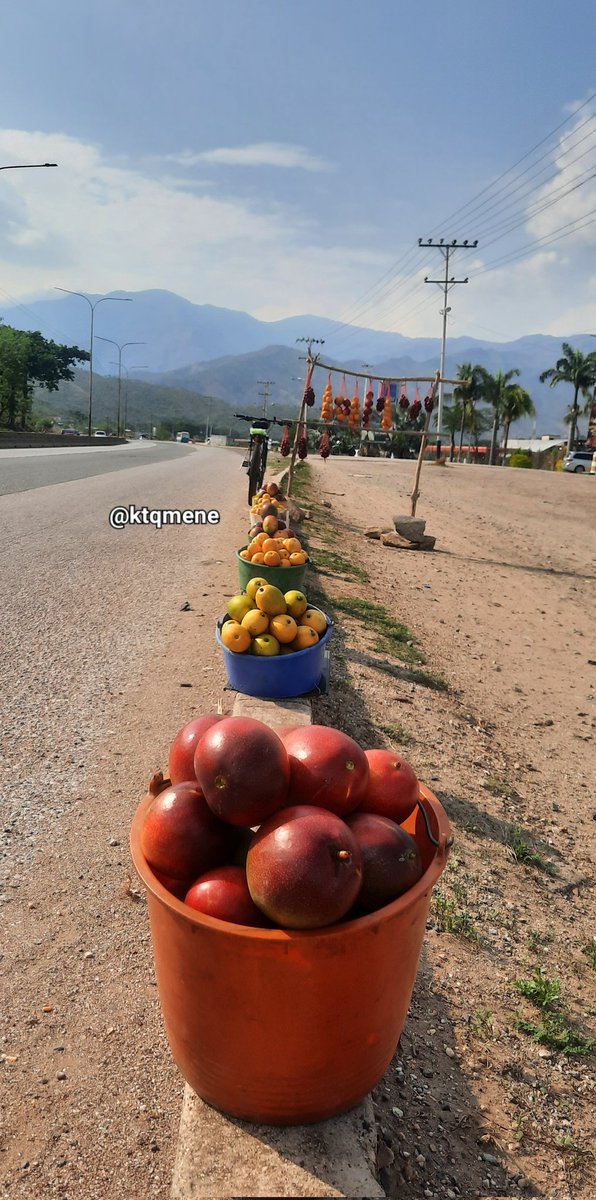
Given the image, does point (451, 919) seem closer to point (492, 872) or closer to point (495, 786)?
point (492, 872)

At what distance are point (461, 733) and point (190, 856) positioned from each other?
12.6ft

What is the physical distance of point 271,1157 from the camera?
6.24 ft

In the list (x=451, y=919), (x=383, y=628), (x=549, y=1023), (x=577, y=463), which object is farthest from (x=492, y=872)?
(x=577, y=463)

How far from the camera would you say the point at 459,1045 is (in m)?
2.59

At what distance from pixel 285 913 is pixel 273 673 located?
2995 mm

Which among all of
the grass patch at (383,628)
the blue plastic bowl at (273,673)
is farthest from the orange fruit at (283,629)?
the grass patch at (383,628)

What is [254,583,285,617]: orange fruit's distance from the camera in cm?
489

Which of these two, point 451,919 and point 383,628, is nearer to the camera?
point 451,919

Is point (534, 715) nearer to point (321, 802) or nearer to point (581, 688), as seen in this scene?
point (581, 688)

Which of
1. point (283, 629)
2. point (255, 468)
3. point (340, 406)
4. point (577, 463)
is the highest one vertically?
point (577, 463)

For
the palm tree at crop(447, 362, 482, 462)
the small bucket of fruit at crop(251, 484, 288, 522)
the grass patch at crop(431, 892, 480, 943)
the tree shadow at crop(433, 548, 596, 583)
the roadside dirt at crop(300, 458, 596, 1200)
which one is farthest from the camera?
the palm tree at crop(447, 362, 482, 462)

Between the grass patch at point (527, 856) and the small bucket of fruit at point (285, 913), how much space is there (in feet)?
6.80

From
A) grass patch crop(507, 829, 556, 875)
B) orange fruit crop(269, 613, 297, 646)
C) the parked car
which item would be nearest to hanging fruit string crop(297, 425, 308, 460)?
orange fruit crop(269, 613, 297, 646)

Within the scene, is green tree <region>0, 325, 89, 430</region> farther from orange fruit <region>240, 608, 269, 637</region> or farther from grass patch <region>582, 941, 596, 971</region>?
grass patch <region>582, 941, 596, 971</region>
